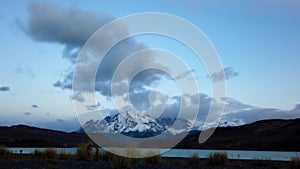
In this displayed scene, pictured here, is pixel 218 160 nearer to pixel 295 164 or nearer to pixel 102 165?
pixel 295 164

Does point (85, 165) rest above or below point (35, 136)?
below

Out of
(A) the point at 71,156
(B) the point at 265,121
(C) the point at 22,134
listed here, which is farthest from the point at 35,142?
(B) the point at 265,121

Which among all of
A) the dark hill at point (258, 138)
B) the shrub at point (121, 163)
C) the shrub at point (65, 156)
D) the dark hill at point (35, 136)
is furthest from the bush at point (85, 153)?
the dark hill at point (258, 138)

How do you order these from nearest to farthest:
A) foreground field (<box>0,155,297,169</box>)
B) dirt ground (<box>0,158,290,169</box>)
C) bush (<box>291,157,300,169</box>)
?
dirt ground (<box>0,158,290,169</box>), foreground field (<box>0,155,297,169</box>), bush (<box>291,157,300,169</box>)

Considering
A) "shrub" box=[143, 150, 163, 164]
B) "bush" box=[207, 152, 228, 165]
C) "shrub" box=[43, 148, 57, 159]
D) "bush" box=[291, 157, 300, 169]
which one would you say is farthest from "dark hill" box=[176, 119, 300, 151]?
"bush" box=[291, 157, 300, 169]

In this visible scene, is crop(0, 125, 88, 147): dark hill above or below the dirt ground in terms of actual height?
above

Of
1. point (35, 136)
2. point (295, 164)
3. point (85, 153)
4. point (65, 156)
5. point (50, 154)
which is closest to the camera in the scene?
point (295, 164)

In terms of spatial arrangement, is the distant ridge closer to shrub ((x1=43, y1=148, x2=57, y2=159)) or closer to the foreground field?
shrub ((x1=43, y1=148, x2=57, y2=159))

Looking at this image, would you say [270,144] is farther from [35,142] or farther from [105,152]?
[105,152]

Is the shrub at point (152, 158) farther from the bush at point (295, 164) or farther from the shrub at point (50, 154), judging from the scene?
the bush at point (295, 164)

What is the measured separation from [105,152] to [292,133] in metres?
112

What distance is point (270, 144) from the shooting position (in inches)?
4806

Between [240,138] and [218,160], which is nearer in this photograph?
[218,160]

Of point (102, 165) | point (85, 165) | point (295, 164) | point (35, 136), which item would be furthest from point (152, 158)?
point (35, 136)
